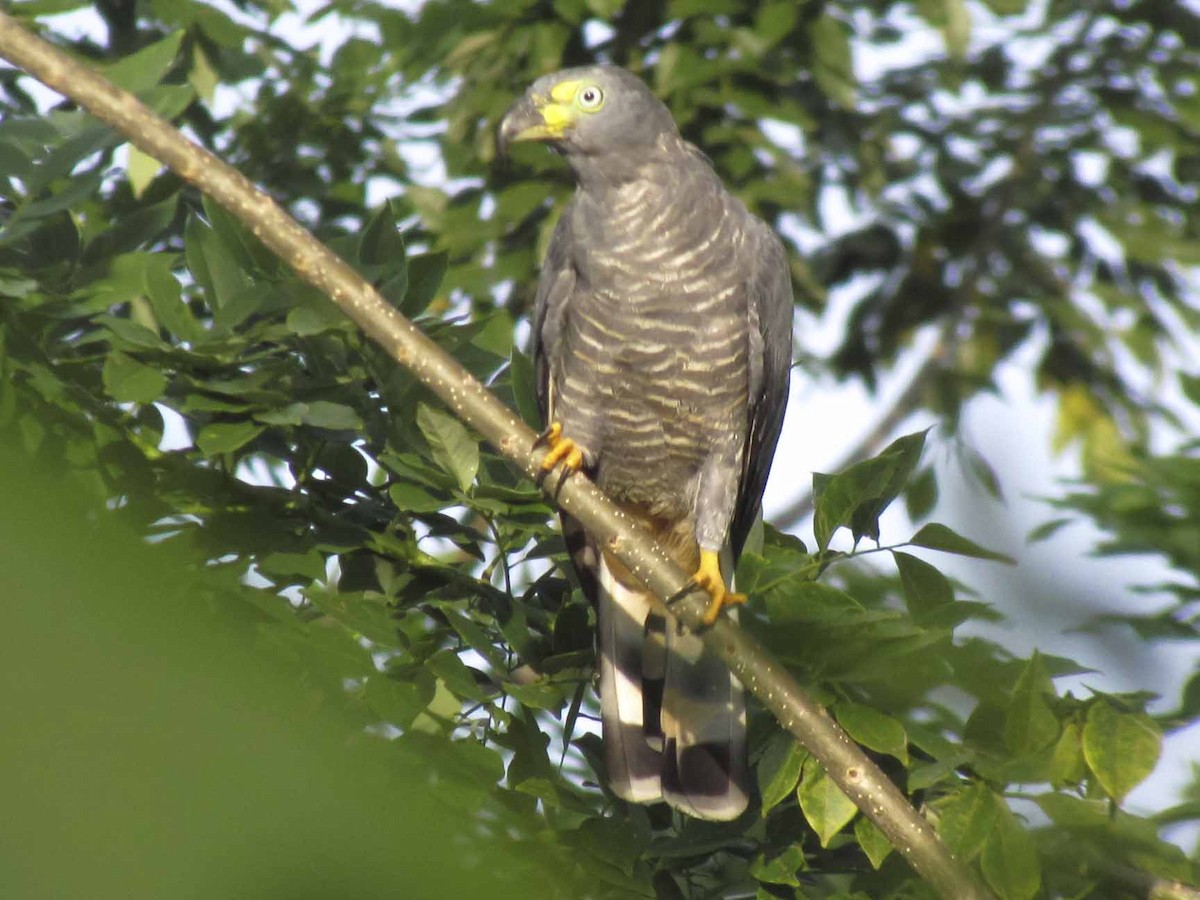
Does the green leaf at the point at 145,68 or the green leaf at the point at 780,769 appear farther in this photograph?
the green leaf at the point at 145,68

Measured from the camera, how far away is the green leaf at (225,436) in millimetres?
2281

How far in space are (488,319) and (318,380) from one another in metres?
0.38

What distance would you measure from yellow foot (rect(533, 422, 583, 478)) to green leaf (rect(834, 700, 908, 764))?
3.19 ft

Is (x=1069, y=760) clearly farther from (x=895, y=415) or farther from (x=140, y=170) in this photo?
(x=895, y=415)

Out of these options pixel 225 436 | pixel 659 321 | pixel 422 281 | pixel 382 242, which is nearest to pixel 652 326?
pixel 659 321

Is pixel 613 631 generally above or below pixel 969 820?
below

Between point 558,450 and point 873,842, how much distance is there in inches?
53.0

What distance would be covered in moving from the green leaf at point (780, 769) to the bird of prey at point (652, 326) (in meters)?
1.06

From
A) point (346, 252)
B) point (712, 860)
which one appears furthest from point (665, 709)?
point (346, 252)

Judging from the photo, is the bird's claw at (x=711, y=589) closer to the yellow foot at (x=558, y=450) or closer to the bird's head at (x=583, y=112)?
the yellow foot at (x=558, y=450)

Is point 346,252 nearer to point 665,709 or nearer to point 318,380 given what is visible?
point 318,380

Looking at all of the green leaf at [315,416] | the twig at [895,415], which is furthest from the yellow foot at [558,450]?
the twig at [895,415]

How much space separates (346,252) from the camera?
2578 millimetres

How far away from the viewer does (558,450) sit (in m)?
3.21
